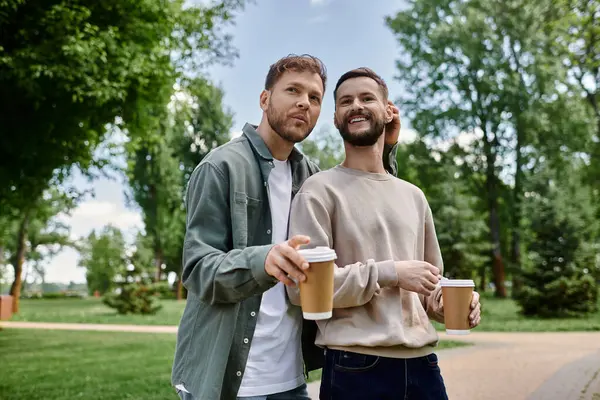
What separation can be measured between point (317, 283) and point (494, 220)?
29.0m

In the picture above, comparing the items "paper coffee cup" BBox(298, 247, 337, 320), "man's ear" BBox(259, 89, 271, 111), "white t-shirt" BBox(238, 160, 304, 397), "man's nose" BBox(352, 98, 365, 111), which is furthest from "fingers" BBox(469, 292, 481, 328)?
"man's ear" BBox(259, 89, 271, 111)

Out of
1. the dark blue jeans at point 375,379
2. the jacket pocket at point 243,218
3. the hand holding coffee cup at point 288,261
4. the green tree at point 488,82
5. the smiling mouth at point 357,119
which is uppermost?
the green tree at point 488,82

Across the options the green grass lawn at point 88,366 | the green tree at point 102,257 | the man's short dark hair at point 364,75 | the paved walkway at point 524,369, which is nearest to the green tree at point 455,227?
the paved walkway at point 524,369

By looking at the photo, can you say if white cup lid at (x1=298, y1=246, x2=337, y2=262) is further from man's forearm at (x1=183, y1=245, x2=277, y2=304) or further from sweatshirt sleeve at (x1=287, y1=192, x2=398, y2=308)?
sweatshirt sleeve at (x1=287, y1=192, x2=398, y2=308)

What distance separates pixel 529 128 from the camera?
1094 inches

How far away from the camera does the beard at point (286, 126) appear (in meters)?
2.42

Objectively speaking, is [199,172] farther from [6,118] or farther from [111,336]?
[111,336]

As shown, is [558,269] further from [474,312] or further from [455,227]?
[474,312]

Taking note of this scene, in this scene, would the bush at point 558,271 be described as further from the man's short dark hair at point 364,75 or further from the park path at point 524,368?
the man's short dark hair at point 364,75

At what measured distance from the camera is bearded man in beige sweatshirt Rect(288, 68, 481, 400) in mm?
2176

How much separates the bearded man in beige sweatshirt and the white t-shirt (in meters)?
0.10

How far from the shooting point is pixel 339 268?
2.17 meters

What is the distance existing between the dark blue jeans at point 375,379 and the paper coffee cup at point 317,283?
0.56 meters

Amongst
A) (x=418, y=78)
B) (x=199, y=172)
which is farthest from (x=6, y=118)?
(x=418, y=78)
